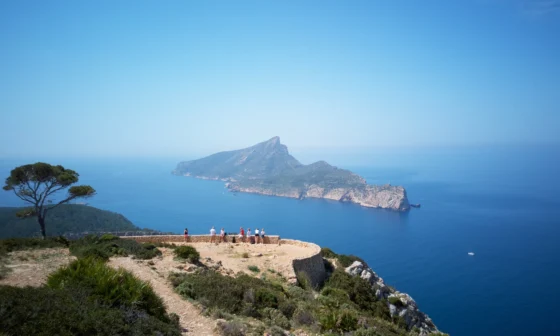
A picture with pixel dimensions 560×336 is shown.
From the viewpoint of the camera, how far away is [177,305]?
9734 mm

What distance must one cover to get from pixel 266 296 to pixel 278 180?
176988mm

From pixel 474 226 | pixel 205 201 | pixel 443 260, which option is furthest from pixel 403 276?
pixel 205 201

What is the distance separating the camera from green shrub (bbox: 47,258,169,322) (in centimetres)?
738

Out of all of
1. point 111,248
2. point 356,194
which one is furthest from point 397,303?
point 356,194

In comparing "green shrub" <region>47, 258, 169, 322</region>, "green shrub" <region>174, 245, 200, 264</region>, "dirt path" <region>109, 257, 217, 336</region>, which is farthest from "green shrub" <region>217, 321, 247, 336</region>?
"green shrub" <region>174, 245, 200, 264</region>

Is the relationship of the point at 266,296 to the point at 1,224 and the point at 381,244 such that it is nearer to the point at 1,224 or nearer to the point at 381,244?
the point at 1,224

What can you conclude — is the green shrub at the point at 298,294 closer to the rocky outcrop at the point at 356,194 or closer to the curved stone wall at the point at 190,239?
the curved stone wall at the point at 190,239

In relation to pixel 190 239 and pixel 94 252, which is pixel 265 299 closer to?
pixel 94 252

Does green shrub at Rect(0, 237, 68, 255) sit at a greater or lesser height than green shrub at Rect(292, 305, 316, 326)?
greater

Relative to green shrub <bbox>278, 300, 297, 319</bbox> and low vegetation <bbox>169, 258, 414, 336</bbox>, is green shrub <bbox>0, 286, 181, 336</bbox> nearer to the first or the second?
low vegetation <bbox>169, 258, 414, 336</bbox>

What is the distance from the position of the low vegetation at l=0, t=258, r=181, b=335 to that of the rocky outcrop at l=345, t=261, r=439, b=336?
54.9 ft

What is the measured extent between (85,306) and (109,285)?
1.25m

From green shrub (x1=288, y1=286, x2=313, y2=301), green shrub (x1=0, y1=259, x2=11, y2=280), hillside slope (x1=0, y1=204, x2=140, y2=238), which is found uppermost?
green shrub (x1=0, y1=259, x2=11, y2=280)

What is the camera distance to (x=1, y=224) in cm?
4934
